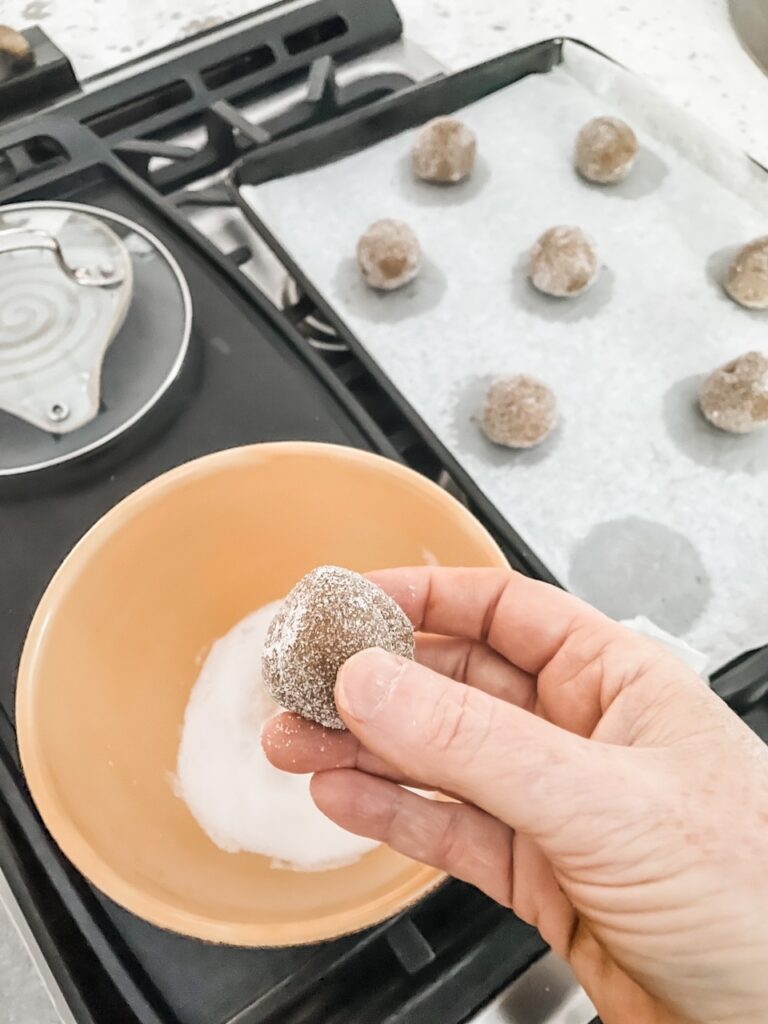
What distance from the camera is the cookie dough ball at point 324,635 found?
47 centimetres

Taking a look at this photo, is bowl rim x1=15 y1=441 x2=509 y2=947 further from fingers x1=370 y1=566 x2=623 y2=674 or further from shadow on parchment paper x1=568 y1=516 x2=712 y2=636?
shadow on parchment paper x1=568 y1=516 x2=712 y2=636

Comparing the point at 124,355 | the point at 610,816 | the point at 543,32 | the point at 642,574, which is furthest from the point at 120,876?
the point at 543,32

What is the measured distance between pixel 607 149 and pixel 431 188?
0.23 m

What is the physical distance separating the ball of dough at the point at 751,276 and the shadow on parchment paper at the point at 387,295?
349 mm

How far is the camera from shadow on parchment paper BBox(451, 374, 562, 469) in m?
0.86

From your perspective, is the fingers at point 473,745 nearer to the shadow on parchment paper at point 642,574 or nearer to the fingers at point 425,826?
the fingers at point 425,826

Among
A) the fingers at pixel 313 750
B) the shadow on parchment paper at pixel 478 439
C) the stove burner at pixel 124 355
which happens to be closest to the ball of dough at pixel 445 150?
the shadow on parchment paper at pixel 478 439

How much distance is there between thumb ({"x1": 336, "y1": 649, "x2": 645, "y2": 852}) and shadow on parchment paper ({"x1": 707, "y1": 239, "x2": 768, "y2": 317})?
2.44 feet

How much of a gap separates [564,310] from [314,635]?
25.3 inches

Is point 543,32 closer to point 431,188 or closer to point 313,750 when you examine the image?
point 431,188

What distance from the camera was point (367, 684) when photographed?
16.1 inches

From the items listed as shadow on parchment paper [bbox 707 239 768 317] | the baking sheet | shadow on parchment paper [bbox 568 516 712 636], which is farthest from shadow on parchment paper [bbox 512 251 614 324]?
shadow on parchment paper [bbox 568 516 712 636]

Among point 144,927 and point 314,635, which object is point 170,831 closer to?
point 144,927

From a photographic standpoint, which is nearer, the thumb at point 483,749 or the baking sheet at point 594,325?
the thumb at point 483,749
